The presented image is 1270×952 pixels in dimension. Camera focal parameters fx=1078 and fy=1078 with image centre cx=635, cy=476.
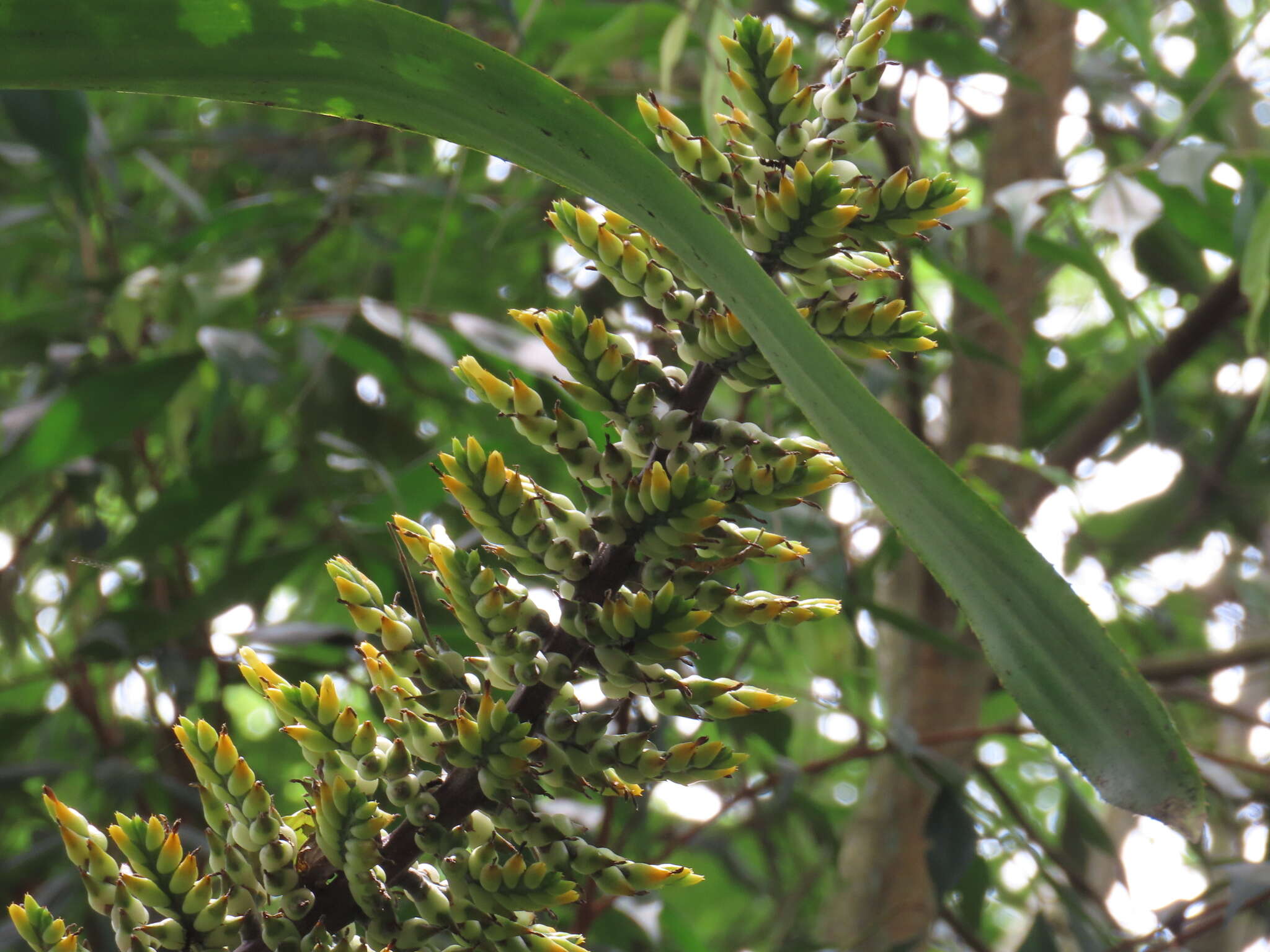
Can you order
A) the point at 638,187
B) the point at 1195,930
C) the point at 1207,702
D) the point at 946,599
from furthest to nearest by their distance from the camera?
the point at 946,599 → the point at 1207,702 → the point at 1195,930 → the point at 638,187

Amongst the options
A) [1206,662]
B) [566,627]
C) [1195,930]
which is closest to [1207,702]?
[1206,662]

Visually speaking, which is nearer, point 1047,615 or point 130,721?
point 1047,615

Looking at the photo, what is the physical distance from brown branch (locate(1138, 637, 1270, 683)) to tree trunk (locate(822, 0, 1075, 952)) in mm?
160

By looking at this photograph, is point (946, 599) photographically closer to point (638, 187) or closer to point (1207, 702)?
point (1207, 702)

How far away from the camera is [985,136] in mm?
1527

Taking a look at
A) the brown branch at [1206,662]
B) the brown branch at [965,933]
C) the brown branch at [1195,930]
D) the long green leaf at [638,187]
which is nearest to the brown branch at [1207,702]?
the brown branch at [1206,662]

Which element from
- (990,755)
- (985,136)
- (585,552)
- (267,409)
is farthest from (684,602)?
(990,755)

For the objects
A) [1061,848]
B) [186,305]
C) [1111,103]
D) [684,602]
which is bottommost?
[1061,848]

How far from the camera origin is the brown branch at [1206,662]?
1.03 meters

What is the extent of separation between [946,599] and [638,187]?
949 millimetres

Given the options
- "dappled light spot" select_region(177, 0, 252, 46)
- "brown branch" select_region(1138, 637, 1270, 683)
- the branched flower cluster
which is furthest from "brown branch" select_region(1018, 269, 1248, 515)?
"dappled light spot" select_region(177, 0, 252, 46)

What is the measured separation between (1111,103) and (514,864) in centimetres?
153

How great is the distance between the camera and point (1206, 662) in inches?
40.5

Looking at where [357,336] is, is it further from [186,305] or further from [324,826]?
[324,826]
